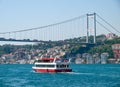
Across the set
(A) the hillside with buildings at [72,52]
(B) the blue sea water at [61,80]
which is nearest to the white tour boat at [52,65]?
(B) the blue sea water at [61,80]

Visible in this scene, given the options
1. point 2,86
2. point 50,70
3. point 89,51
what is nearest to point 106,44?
point 89,51

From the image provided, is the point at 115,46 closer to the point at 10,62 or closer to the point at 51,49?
the point at 51,49

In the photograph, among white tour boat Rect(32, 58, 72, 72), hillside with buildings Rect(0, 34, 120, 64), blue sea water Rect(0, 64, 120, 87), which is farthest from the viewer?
hillside with buildings Rect(0, 34, 120, 64)

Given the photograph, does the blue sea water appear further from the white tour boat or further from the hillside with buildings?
the hillside with buildings

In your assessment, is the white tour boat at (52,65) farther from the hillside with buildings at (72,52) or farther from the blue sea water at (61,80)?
the hillside with buildings at (72,52)

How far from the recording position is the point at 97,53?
299 feet

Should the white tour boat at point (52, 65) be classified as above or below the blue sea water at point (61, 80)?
above

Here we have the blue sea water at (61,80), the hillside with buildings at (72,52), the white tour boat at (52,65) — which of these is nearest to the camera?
the blue sea water at (61,80)

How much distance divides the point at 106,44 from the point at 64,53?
8.57 m

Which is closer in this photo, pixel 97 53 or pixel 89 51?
pixel 89 51

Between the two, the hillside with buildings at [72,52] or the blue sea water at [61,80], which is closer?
the blue sea water at [61,80]

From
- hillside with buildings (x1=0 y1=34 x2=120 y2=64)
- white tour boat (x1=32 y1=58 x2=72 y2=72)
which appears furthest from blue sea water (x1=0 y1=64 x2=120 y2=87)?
hillside with buildings (x1=0 y1=34 x2=120 y2=64)

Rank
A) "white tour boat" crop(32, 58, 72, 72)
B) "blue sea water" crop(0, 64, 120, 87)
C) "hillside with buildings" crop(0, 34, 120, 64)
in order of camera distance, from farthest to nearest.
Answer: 1. "hillside with buildings" crop(0, 34, 120, 64)
2. "white tour boat" crop(32, 58, 72, 72)
3. "blue sea water" crop(0, 64, 120, 87)

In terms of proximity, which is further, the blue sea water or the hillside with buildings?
the hillside with buildings
